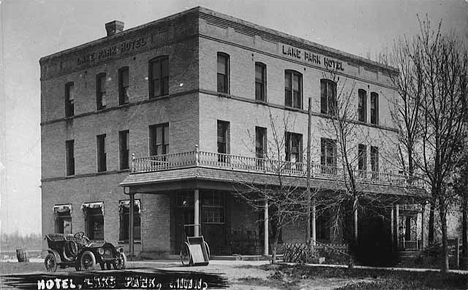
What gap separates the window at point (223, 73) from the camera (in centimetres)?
3259

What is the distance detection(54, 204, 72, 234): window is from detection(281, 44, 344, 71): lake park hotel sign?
1439cm

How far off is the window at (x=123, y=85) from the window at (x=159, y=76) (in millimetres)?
1717

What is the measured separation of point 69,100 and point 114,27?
4624mm

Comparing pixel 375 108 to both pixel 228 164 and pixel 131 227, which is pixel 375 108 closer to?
pixel 228 164

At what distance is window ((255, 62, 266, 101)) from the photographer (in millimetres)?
34812

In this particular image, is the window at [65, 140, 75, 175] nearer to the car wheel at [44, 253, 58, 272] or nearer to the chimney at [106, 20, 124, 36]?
the chimney at [106, 20, 124, 36]

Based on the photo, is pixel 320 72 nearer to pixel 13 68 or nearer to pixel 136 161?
pixel 136 161

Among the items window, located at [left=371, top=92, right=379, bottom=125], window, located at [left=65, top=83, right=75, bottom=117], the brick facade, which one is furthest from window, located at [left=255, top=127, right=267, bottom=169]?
window, located at [left=65, top=83, right=75, bottom=117]

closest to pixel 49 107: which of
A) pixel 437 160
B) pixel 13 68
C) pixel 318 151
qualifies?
pixel 318 151

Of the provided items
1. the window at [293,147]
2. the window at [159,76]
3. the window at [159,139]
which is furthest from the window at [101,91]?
the window at [293,147]

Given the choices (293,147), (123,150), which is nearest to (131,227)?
(123,150)

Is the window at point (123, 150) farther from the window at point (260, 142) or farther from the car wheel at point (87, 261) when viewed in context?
the car wheel at point (87, 261)

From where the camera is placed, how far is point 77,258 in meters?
22.3

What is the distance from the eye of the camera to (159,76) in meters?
33.0
